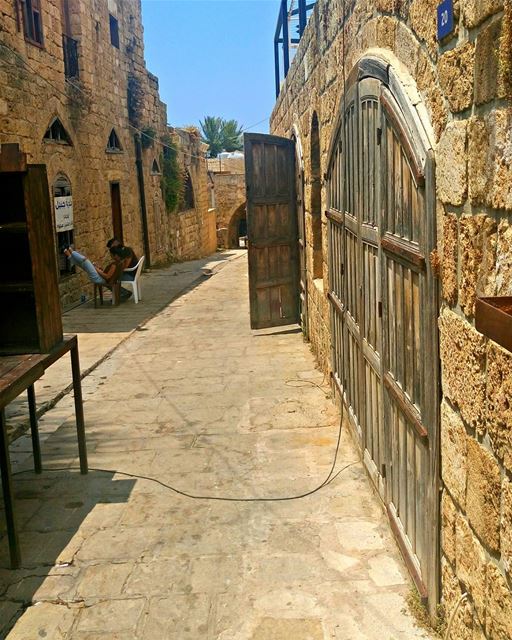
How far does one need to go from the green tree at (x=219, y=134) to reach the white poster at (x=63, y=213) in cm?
3019

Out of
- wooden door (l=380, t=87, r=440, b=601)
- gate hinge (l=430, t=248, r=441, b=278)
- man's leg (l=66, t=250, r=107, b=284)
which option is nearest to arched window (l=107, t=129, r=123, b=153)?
man's leg (l=66, t=250, r=107, b=284)

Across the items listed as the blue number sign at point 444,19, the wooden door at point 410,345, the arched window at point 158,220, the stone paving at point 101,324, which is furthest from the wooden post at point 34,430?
the arched window at point 158,220

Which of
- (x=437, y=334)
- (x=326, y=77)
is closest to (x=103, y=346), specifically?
(x=326, y=77)

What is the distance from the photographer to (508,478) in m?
1.84

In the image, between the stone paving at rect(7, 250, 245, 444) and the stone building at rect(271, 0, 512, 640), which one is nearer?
the stone building at rect(271, 0, 512, 640)

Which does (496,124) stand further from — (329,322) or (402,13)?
(329,322)

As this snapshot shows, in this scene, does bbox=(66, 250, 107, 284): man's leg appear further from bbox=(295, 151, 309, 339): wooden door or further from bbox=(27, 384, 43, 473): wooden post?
bbox=(27, 384, 43, 473): wooden post

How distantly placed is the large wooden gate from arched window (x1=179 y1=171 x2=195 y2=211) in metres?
17.6

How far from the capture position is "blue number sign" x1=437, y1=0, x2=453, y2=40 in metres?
2.16

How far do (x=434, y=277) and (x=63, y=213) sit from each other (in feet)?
33.5

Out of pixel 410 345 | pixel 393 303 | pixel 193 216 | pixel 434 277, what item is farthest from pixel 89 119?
pixel 434 277

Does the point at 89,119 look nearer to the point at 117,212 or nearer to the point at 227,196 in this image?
the point at 117,212

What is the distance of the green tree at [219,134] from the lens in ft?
136

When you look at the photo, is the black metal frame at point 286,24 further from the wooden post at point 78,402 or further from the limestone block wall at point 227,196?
the limestone block wall at point 227,196
